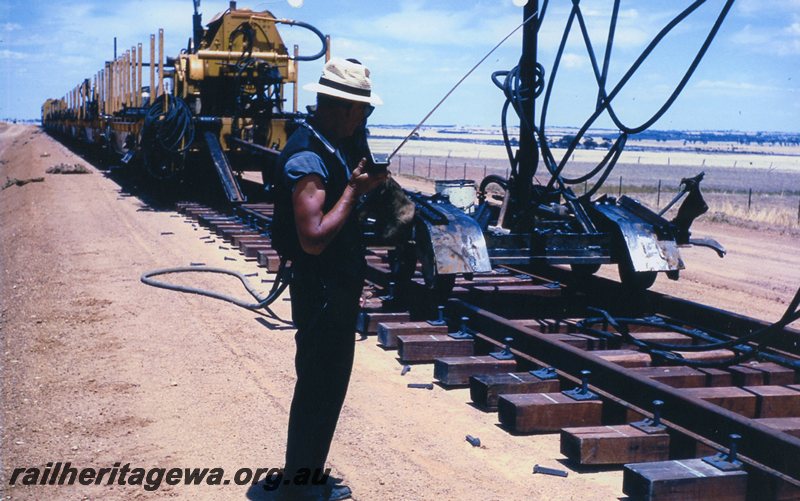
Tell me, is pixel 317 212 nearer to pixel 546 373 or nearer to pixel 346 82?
pixel 346 82

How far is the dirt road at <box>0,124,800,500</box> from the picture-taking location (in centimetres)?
388

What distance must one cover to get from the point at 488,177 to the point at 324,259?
5994 mm

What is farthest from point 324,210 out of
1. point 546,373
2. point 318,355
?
point 546,373

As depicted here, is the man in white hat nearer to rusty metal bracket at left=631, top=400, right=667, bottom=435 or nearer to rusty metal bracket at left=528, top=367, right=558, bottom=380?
rusty metal bracket at left=631, top=400, right=667, bottom=435

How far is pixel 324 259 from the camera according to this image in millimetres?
3330

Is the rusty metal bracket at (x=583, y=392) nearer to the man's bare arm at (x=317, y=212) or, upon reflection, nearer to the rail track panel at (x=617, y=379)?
the rail track panel at (x=617, y=379)

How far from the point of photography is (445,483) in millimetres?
3822

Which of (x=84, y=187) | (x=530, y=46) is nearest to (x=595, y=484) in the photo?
(x=530, y=46)

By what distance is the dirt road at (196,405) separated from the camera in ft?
12.7

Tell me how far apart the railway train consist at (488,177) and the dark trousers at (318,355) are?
597 mm

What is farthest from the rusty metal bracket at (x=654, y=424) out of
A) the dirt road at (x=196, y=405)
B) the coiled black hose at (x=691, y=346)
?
the coiled black hose at (x=691, y=346)

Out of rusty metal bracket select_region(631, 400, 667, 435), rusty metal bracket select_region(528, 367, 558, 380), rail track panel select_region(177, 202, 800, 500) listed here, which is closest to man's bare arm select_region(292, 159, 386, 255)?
rail track panel select_region(177, 202, 800, 500)

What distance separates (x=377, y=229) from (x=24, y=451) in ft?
6.96

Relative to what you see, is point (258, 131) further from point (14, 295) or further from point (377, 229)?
point (377, 229)
